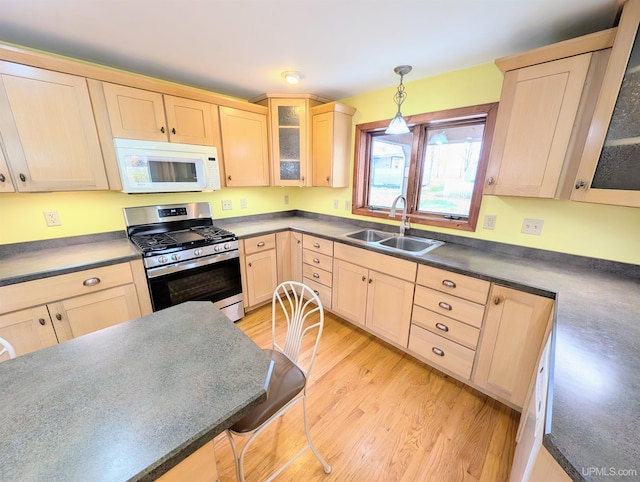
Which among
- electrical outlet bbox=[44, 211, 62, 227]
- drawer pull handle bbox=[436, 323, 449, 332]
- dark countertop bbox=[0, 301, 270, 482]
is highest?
electrical outlet bbox=[44, 211, 62, 227]

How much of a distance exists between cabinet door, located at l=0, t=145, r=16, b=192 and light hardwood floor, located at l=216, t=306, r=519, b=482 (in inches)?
76.7

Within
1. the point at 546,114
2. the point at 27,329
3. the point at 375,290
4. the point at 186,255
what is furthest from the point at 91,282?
the point at 546,114

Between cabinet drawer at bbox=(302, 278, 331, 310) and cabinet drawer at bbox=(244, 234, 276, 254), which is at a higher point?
cabinet drawer at bbox=(244, 234, 276, 254)

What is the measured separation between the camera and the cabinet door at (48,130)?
1.43 metres

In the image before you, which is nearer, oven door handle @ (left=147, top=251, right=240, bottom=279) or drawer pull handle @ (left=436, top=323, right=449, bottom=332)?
drawer pull handle @ (left=436, top=323, right=449, bottom=332)

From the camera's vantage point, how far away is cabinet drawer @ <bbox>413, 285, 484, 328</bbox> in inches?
60.1

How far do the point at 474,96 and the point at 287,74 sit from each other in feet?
4.74

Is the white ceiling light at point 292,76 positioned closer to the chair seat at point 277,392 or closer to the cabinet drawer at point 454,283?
the cabinet drawer at point 454,283

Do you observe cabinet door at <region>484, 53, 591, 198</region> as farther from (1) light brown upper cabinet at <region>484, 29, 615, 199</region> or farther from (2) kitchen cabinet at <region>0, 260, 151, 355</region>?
(2) kitchen cabinet at <region>0, 260, 151, 355</region>

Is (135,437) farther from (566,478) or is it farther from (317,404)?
(317,404)

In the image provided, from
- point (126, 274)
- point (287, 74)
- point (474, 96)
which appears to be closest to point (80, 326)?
point (126, 274)

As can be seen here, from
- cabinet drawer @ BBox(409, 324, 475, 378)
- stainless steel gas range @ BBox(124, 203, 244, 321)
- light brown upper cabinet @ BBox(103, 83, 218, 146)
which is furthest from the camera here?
stainless steel gas range @ BBox(124, 203, 244, 321)

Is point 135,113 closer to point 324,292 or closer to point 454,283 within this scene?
point 324,292

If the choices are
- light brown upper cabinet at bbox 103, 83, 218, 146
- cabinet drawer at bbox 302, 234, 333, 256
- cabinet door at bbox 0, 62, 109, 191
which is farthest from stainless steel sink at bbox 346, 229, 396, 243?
cabinet door at bbox 0, 62, 109, 191
